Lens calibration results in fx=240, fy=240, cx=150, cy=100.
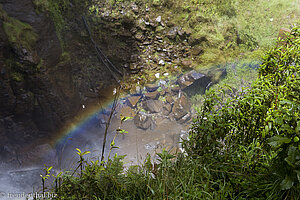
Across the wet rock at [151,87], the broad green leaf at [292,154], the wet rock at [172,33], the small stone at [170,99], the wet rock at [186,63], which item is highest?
the wet rock at [172,33]

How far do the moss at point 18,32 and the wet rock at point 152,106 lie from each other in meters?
2.25

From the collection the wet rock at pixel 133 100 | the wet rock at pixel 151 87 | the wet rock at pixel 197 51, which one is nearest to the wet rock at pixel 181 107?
the wet rock at pixel 151 87

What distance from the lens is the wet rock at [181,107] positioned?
4559 millimetres

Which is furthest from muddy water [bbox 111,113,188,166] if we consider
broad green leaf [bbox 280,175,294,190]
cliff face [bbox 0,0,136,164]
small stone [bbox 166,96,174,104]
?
broad green leaf [bbox 280,175,294,190]

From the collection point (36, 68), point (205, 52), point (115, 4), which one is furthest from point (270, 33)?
point (36, 68)

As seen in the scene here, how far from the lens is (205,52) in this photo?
17.3 ft

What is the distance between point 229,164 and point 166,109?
3341 millimetres

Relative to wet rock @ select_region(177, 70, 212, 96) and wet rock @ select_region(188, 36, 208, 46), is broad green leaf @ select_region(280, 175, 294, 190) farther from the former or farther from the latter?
wet rock @ select_region(188, 36, 208, 46)

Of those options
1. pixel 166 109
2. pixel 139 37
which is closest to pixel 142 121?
pixel 166 109

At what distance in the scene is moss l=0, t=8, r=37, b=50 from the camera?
11.6 ft

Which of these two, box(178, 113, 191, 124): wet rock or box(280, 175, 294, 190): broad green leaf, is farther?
box(178, 113, 191, 124): wet rock

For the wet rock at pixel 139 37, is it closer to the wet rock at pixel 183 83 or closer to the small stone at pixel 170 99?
the wet rock at pixel 183 83

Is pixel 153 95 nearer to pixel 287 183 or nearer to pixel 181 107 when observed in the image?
pixel 181 107

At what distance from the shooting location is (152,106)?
4.73m
